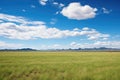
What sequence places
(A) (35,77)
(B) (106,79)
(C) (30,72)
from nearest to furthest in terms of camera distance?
(B) (106,79)
(A) (35,77)
(C) (30,72)

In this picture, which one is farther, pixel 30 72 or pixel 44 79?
pixel 30 72

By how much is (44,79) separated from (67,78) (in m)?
2.32

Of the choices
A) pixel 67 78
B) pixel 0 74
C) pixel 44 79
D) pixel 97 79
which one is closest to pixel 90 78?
pixel 97 79

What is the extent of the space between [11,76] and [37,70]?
4131 mm

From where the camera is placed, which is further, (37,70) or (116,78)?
(37,70)

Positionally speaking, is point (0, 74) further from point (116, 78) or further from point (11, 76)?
point (116, 78)

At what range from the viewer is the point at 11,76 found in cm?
1858

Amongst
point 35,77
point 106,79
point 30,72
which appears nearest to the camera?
point 106,79

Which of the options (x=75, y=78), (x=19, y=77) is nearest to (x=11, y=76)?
(x=19, y=77)

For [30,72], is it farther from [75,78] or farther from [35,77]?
[75,78]

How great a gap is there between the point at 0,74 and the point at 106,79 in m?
11.2

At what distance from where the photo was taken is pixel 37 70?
2198cm

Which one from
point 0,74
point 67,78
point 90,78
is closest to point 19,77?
point 0,74

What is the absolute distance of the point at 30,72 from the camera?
68.7ft
